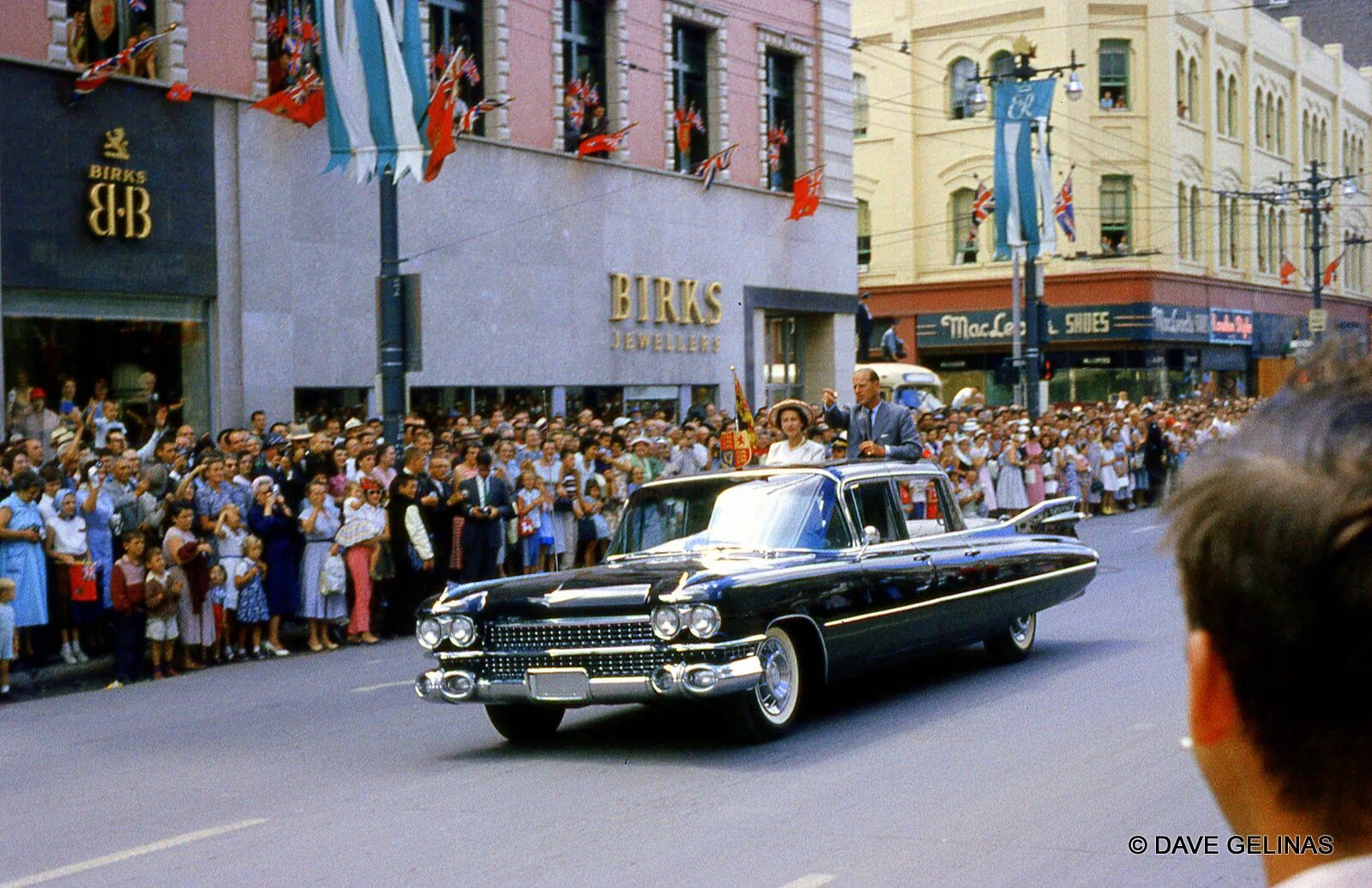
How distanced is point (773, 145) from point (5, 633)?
23.6m

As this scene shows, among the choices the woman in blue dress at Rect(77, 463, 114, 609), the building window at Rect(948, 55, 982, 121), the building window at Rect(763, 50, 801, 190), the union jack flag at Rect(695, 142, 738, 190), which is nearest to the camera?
the woman in blue dress at Rect(77, 463, 114, 609)

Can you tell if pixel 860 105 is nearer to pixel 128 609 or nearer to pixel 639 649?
pixel 128 609

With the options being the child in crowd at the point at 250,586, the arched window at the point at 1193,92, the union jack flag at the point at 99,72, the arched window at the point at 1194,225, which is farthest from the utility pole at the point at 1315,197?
the child in crowd at the point at 250,586

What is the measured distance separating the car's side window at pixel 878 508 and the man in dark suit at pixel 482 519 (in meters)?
6.62

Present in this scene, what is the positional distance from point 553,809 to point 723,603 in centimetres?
158

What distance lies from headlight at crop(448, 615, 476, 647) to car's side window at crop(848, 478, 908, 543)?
258 centimetres

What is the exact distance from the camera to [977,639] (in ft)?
37.2

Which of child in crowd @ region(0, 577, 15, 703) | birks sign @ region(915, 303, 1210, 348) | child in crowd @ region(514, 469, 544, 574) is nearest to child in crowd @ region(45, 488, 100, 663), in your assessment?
child in crowd @ region(0, 577, 15, 703)

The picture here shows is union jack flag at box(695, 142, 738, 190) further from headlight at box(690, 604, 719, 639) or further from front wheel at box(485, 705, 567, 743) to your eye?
headlight at box(690, 604, 719, 639)

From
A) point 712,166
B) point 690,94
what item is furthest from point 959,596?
point 690,94

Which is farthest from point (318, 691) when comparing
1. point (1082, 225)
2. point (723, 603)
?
point (1082, 225)

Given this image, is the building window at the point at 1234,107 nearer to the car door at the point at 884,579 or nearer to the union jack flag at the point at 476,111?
the union jack flag at the point at 476,111

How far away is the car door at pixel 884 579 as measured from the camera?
10.0 m

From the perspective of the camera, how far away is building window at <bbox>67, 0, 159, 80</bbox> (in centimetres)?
1977
